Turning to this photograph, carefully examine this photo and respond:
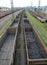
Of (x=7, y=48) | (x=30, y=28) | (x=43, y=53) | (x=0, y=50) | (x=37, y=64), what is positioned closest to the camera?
(x=37, y=64)

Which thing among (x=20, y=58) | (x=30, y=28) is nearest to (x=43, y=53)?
(x=20, y=58)

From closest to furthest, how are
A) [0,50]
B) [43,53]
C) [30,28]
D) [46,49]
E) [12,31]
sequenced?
1. [46,49]
2. [43,53]
3. [0,50]
4. [12,31]
5. [30,28]

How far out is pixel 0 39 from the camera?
23500 millimetres

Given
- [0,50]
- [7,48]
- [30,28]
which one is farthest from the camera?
[30,28]

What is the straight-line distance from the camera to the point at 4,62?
56.4 feet

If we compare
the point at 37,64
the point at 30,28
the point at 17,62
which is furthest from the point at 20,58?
the point at 30,28

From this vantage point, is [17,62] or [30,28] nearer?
[17,62]

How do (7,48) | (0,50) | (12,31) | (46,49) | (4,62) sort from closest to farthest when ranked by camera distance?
1. (4,62)
2. (46,49)
3. (0,50)
4. (7,48)
5. (12,31)

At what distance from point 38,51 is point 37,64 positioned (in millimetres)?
6264

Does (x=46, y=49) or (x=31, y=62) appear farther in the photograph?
(x=46, y=49)

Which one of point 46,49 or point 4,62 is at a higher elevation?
point 46,49

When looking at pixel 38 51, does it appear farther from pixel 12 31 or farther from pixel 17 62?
pixel 12 31

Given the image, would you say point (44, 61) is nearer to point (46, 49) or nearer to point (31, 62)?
point (31, 62)

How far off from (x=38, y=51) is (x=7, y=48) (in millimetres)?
4822
